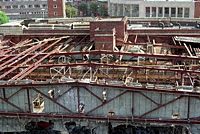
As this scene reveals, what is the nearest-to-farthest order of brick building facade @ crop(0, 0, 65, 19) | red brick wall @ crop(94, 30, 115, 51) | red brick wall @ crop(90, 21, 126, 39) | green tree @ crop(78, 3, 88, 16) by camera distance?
red brick wall @ crop(94, 30, 115, 51) < red brick wall @ crop(90, 21, 126, 39) < brick building facade @ crop(0, 0, 65, 19) < green tree @ crop(78, 3, 88, 16)

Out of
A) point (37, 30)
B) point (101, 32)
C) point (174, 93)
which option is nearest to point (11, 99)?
point (174, 93)

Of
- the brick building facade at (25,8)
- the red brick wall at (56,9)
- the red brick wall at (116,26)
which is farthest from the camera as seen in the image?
the brick building facade at (25,8)

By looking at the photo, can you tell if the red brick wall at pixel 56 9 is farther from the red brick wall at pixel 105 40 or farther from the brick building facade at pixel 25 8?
the brick building facade at pixel 25 8

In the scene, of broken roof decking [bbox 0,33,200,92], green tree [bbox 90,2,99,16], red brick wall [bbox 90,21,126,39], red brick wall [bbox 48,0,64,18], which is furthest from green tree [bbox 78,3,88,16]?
red brick wall [bbox 90,21,126,39]

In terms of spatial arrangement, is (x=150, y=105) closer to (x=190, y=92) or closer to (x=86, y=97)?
(x=190, y=92)

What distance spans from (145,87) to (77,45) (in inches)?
572

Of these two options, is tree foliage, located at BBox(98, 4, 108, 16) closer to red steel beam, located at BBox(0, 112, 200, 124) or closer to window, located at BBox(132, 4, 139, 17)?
window, located at BBox(132, 4, 139, 17)

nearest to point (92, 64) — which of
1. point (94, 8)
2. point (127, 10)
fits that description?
point (127, 10)

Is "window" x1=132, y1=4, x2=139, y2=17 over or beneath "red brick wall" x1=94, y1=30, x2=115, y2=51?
over

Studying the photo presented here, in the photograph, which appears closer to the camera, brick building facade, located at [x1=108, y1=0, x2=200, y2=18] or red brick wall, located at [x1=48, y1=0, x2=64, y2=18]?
Result: red brick wall, located at [x1=48, y1=0, x2=64, y2=18]

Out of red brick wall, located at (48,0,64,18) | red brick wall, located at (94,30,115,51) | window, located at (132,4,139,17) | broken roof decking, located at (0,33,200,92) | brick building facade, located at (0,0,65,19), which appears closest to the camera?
broken roof decking, located at (0,33,200,92)

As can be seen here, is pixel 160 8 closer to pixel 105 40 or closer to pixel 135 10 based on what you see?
pixel 135 10

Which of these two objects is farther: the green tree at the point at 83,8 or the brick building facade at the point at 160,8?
the green tree at the point at 83,8

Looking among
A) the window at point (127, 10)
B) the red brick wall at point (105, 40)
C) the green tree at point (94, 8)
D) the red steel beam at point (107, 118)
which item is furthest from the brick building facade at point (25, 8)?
the red steel beam at point (107, 118)
